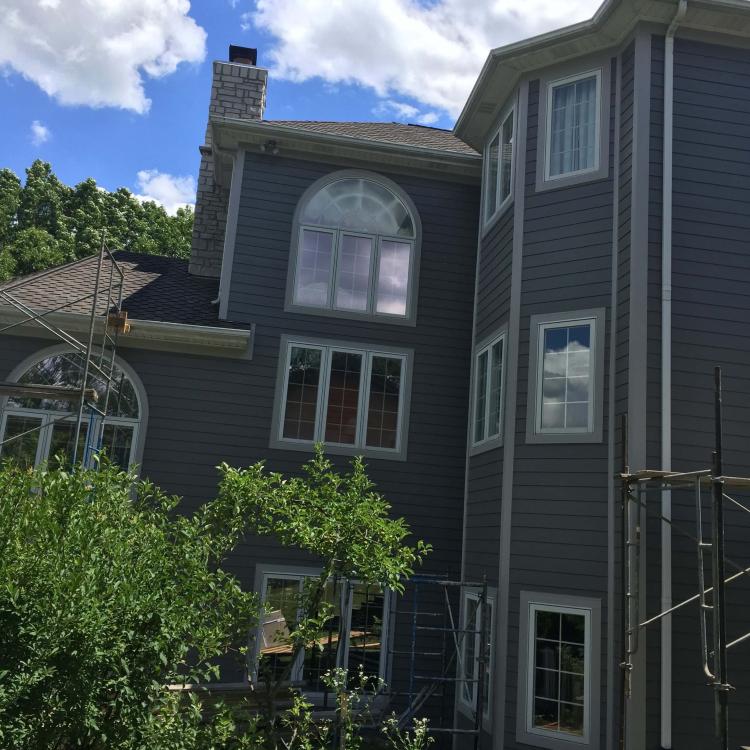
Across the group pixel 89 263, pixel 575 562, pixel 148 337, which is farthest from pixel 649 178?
pixel 89 263

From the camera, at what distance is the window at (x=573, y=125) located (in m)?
9.38

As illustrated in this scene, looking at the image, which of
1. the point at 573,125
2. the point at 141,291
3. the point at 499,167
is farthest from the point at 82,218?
the point at 573,125

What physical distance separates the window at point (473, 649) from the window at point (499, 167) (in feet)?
16.9

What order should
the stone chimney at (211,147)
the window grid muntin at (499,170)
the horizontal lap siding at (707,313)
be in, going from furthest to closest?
the stone chimney at (211,147)
the window grid muntin at (499,170)
the horizontal lap siding at (707,313)

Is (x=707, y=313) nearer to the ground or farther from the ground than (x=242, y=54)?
nearer to the ground

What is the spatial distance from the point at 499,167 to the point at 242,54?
6.77 m

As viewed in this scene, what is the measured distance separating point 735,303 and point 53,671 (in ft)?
24.4

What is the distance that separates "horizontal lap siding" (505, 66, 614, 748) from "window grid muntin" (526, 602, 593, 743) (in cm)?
17

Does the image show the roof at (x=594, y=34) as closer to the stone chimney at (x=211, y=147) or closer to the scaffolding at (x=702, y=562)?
the scaffolding at (x=702, y=562)

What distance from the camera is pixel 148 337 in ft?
36.2

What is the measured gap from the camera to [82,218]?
1383 inches

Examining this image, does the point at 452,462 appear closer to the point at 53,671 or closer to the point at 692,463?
the point at 692,463

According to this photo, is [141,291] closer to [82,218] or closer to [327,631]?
[327,631]

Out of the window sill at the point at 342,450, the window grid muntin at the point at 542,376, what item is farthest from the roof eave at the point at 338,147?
the window sill at the point at 342,450
